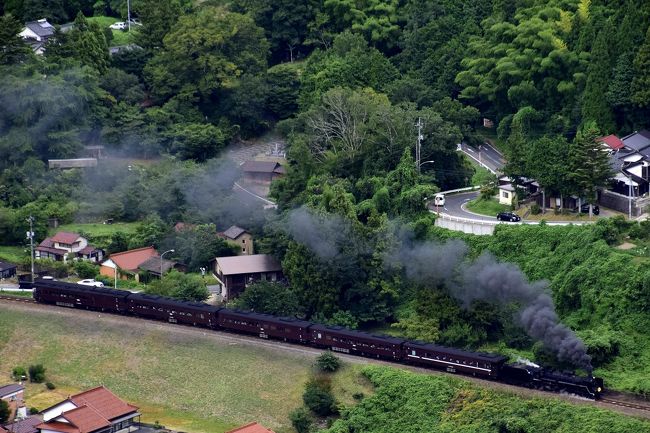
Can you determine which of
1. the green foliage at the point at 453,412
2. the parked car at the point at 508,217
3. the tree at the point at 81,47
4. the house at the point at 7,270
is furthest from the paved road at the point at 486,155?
the house at the point at 7,270

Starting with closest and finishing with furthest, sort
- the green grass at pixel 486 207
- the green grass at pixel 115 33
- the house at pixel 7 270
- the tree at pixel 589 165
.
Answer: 1. the tree at pixel 589 165
2. the green grass at pixel 486 207
3. the house at pixel 7 270
4. the green grass at pixel 115 33

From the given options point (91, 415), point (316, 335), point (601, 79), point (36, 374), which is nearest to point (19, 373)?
point (36, 374)

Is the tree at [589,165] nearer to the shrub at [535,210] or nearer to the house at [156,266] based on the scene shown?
the shrub at [535,210]

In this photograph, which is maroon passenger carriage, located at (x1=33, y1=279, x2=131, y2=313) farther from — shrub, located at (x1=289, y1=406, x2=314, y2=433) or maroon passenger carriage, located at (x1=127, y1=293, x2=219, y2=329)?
shrub, located at (x1=289, y1=406, x2=314, y2=433)

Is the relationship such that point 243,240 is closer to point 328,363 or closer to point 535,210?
point 535,210

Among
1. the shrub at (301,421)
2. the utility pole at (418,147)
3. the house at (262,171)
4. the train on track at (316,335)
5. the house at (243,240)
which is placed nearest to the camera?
the train on track at (316,335)

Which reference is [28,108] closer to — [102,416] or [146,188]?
[146,188]

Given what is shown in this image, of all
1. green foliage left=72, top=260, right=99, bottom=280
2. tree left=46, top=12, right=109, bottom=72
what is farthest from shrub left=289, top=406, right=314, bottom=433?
tree left=46, top=12, right=109, bottom=72

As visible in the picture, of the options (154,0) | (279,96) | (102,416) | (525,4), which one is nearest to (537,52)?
(525,4)

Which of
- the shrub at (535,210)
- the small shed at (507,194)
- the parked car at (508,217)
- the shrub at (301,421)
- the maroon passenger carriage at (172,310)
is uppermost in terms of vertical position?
the small shed at (507,194)
